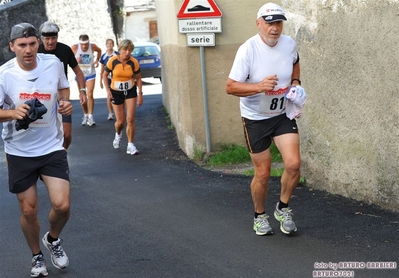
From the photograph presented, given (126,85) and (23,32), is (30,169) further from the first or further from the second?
(126,85)

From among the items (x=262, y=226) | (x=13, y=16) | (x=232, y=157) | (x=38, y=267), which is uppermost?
(x=38, y=267)

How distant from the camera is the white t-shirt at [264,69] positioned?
664cm

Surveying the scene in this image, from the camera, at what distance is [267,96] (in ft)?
22.3

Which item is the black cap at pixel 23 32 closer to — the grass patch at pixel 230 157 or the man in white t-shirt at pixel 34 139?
the man in white t-shirt at pixel 34 139

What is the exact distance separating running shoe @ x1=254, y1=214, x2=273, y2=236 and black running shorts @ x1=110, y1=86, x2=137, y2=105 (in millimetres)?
5945

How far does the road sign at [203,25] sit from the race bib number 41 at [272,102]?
4.58m

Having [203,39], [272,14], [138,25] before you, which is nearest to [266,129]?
[272,14]

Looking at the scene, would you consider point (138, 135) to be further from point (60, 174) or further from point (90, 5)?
point (90, 5)

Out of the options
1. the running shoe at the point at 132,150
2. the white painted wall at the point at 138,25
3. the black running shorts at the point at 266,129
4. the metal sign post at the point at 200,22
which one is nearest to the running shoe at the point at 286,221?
the black running shorts at the point at 266,129

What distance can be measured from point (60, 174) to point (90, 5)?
29053 mm

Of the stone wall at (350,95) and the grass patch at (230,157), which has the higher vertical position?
the stone wall at (350,95)

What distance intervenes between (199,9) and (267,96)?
4721 millimetres

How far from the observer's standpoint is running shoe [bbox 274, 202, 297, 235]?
270 inches

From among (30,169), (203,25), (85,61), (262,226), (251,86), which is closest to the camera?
(30,169)
